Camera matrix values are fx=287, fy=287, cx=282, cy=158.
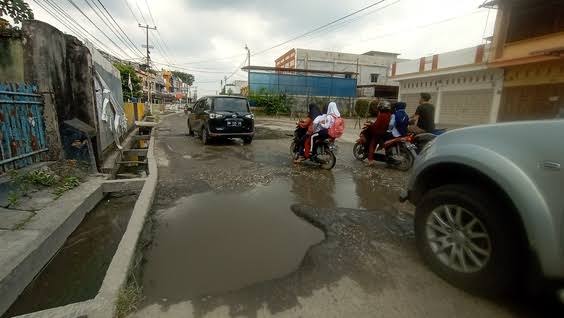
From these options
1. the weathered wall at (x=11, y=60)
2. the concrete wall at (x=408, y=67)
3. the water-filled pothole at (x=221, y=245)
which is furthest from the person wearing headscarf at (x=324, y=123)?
the concrete wall at (x=408, y=67)

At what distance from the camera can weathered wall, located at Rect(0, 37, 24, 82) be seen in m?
5.41

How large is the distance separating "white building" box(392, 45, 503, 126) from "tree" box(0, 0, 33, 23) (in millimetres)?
17490

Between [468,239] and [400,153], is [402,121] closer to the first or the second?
[400,153]

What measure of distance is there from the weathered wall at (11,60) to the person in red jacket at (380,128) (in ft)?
24.5

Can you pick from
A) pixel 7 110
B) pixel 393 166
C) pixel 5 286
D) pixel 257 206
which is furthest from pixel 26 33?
pixel 393 166

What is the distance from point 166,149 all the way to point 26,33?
5.00m

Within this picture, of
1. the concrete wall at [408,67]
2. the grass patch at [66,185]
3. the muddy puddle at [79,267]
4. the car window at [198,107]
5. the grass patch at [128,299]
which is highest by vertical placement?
the concrete wall at [408,67]

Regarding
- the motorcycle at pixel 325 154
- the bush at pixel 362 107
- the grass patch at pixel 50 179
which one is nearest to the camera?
the grass patch at pixel 50 179

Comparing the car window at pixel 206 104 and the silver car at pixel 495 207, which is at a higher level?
the car window at pixel 206 104

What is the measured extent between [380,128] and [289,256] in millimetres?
5052

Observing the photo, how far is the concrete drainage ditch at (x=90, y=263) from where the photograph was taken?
6.81 feet

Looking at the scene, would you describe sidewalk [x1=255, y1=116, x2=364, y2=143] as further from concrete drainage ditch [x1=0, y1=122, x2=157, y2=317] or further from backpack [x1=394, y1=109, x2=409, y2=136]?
concrete drainage ditch [x1=0, y1=122, x2=157, y2=317]

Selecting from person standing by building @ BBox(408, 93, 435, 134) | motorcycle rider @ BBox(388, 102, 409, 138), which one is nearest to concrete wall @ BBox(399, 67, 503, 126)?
person standing by building @ BBox(408, 93, 435, 134)

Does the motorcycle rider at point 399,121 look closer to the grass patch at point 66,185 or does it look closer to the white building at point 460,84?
the grass patch at point 66,185
